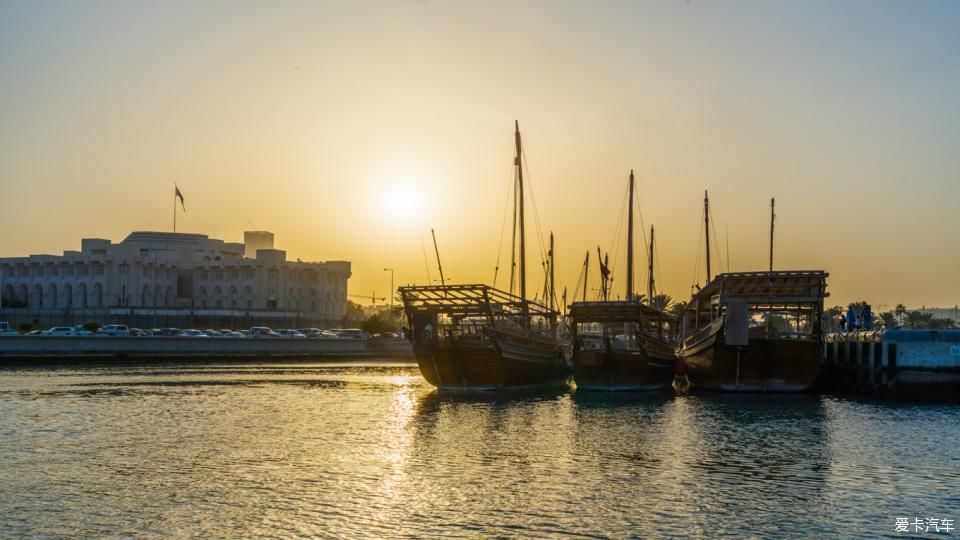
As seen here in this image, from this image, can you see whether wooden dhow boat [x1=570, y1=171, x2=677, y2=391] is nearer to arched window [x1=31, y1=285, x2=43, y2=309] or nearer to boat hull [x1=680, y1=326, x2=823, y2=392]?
boat hull [x1=680, y1=326, x2=823, y2=392]

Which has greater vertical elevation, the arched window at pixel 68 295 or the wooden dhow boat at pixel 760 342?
the arched window at pixel 68 295

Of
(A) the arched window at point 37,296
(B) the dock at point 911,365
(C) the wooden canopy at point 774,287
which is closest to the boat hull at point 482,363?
(C) the wooden canopy at point 774,287

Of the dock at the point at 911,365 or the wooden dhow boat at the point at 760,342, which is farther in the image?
the wooden dhow boat at the point at 760,342

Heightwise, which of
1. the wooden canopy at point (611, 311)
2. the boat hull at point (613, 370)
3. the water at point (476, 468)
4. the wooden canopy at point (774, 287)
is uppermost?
the wooden canopy at point (774, 287)

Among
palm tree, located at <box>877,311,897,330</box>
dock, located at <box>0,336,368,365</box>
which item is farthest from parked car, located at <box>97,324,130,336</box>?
palm tree, located at <box>877,311,897,330</box>

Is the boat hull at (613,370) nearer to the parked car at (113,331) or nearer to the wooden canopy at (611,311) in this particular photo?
the wooden canopy at (611,311)

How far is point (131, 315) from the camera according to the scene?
531 feet

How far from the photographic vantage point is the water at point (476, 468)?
821 inches

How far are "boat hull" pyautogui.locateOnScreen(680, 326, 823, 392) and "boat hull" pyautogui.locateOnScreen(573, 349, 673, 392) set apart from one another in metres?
3.86

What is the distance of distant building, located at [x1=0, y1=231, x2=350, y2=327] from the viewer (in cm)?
17275

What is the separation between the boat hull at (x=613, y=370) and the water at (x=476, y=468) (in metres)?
5.30
